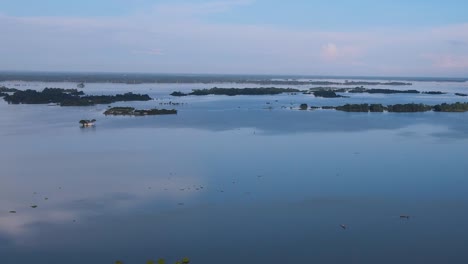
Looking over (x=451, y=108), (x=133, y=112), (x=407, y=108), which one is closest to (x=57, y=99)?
(x=133, y=112)

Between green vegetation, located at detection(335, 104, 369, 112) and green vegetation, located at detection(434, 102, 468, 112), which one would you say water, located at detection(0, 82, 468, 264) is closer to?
green vegetation, located at detection(335, 104, 369, 112)

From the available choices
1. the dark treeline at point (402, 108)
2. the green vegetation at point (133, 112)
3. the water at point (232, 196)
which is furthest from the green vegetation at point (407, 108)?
the green vegetation at point (133, 112)

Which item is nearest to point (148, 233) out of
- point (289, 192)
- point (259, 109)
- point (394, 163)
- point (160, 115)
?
point (289, 192)

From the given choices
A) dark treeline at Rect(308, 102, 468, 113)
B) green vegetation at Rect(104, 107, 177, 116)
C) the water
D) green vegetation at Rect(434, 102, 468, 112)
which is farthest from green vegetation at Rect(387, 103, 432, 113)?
green vegetation at Rect(104, 107, 177, 116)

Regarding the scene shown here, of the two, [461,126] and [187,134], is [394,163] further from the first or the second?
[461,126]

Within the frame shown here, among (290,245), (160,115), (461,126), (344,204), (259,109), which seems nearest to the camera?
(290,245)

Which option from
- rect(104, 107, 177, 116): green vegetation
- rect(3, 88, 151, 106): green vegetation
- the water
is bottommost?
the water

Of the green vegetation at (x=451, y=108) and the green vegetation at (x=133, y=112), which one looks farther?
the green vegetation at (x=451, y=108)

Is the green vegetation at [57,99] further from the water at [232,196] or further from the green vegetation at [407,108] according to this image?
the green vegetation at [407,108]
